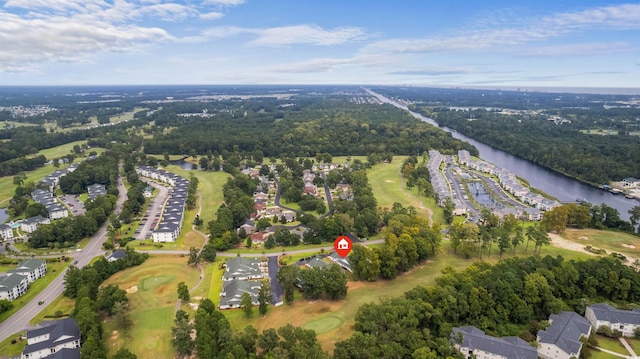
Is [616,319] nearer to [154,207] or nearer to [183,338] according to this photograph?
[183,338]

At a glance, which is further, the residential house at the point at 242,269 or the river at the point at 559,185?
the river at the point at 559,185

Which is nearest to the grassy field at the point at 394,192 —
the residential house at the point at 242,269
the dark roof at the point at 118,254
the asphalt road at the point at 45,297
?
the residential house at the point at 242,269

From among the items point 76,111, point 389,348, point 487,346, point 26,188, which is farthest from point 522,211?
point 76,111

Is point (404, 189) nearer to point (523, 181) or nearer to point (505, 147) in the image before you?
point (523, 181)

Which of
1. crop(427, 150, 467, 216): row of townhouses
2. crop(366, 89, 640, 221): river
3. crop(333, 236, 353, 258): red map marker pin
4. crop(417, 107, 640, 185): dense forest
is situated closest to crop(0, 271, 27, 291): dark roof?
crop(333, 236, 353, 258): red map marker pin

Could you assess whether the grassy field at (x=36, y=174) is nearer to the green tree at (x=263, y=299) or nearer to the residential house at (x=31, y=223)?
the residential house at (x=31, y=223)

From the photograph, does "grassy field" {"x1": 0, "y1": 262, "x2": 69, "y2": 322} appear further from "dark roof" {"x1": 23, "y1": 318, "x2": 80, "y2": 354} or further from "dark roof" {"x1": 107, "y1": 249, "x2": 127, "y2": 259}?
"dark roof" {"x1": 23, "y1": 318, "x2": 80, "y2": 354}
